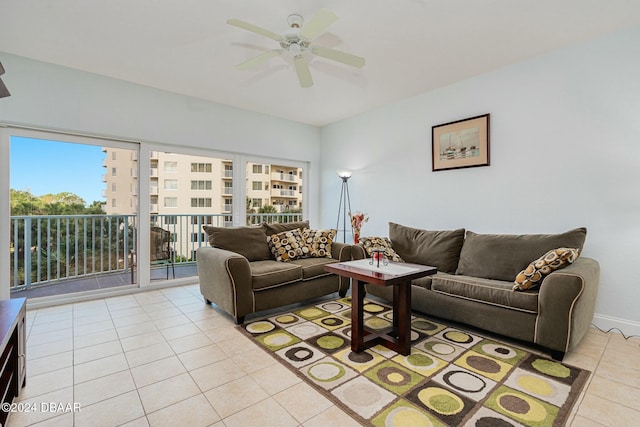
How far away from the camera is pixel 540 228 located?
9.74ft

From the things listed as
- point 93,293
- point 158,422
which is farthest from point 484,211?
point 93,293

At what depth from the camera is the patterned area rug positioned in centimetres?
153

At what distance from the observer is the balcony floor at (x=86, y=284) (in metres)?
3.36

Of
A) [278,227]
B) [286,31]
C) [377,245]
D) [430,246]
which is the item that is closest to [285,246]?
[278,227]

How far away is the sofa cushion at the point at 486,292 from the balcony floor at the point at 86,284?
350cm

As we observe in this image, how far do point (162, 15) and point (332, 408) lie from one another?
2.95 meters

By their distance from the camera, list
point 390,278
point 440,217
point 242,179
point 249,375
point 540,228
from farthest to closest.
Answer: point 242,179 < point 440,217 < point 540,228 < point 390,278 < point 249,375

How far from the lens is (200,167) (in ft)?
14.4

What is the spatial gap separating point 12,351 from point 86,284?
2.56 m

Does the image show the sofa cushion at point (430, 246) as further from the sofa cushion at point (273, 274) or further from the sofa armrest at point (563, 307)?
the sofa cushion at point (273, 274)

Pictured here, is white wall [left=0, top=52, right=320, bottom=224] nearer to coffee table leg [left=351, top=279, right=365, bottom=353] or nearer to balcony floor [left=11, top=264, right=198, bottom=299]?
balcony floor [left=11, top=264, right=198, bottom=299]

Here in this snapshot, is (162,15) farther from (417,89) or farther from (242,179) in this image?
(417,89)

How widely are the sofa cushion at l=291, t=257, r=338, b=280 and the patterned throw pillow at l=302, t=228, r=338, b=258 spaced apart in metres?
0.16

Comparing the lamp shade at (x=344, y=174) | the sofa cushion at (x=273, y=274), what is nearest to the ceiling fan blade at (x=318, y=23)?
the sofa cushion at (x=273, y=274)
